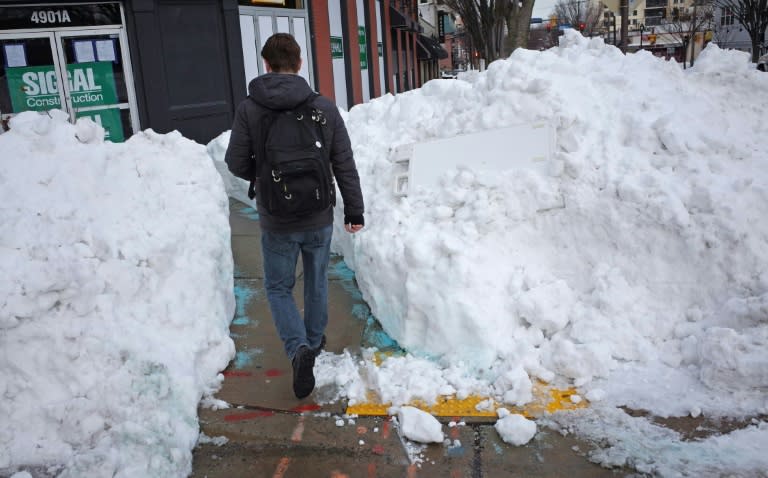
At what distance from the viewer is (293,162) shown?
3.21m

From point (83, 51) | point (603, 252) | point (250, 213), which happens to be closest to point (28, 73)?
point (83, 51)

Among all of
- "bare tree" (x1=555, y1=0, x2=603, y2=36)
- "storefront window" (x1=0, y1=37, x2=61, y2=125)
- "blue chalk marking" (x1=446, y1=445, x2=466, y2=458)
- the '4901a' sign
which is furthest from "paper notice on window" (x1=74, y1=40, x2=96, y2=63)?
"bare tree" (x1=555, y1=0, x2=603, y2=36)

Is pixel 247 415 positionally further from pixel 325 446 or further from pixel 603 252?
pixel 603 252

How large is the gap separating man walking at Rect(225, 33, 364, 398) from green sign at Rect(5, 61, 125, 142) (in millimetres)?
7534

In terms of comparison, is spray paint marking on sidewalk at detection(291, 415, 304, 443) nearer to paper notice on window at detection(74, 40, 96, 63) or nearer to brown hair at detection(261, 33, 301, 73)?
brown hair at detection(261, 33, 301, 73)

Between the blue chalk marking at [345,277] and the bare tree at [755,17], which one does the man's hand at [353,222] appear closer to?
the blue chalk marking at [345,277]

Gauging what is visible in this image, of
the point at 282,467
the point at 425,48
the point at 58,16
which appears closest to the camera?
the point at 282,467

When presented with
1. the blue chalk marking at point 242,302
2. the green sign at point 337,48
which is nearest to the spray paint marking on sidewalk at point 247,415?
the blue chalk marking at point 242,302

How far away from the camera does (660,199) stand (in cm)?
400

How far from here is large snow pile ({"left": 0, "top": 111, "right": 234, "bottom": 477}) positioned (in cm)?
293

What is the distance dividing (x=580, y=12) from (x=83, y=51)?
67.5 m

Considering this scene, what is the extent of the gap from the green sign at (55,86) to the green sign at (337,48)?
6.64 meters

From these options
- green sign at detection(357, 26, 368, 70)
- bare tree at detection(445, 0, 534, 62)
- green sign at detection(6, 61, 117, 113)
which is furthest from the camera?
green sign at detection(357, 26, 368, 70)

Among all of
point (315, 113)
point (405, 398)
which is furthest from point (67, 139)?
point (405, 398)
